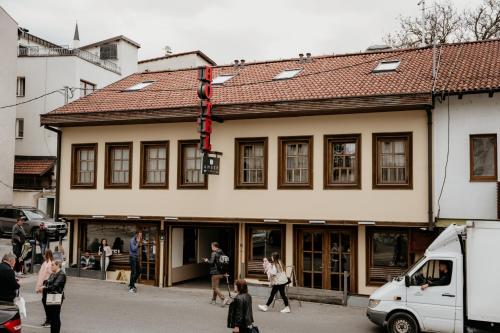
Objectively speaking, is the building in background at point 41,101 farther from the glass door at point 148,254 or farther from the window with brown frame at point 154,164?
the window with brown frame at point 154,164

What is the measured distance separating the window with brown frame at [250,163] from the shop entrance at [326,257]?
2256mm

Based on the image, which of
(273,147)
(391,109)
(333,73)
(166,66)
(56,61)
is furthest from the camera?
(56,61)

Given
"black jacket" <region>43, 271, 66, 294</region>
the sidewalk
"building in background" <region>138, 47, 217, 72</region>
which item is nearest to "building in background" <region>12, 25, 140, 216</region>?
"building in background" <region>138, 47, 217, 72</region>

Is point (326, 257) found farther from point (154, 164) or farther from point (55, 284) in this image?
point (55, 284)

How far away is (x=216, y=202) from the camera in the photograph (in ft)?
63.8

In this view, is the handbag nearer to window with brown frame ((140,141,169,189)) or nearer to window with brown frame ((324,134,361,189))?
window with brown frame ((140,141,169,189))

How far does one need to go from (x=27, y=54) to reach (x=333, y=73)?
86.3 feet

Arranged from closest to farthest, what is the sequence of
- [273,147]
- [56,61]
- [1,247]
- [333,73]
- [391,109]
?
[391,109] < [273,147] < [333,73] < [1,247] < [56,61]

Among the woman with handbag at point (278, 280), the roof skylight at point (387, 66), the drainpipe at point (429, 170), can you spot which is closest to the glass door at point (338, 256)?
the drainpipe at point (429, 170)

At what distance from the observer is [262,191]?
18.9 metres

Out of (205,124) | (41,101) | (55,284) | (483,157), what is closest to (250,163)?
(205,124)

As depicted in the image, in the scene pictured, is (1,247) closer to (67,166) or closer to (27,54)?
(67,166)

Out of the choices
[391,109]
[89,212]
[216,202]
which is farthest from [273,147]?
[89,212]

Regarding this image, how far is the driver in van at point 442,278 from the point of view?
12750mm
